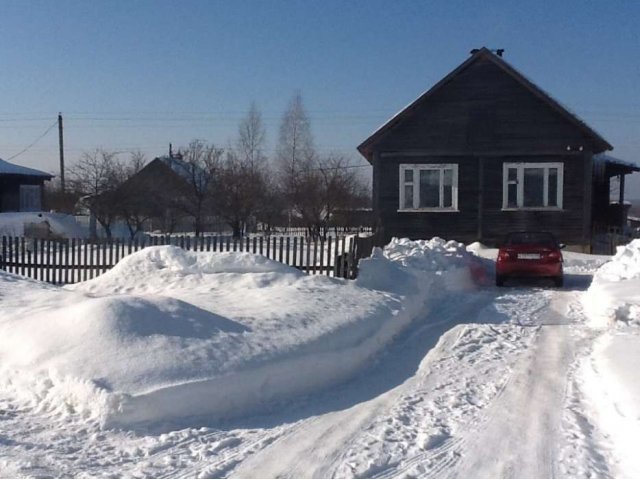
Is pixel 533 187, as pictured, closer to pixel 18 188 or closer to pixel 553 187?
pixel 553 187

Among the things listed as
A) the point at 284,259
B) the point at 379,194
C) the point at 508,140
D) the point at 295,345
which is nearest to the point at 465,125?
the point at 508,140

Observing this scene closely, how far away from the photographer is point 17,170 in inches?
1708

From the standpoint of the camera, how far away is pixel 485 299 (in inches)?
559

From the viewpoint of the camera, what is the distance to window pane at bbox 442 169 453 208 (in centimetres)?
2375

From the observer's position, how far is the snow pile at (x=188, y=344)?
6.41 metres

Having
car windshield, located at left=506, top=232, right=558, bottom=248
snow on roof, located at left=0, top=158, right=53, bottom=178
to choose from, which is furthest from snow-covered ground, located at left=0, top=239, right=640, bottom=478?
snow on roof, located at left=0, top=158, right=53, bottom=178

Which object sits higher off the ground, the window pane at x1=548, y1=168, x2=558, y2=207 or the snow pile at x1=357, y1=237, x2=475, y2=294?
the window pane at x1=548, y1=168, x2=558, y2=207

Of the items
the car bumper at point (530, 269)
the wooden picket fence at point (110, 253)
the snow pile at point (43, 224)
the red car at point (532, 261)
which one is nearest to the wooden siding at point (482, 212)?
the red car at point (532, 261)

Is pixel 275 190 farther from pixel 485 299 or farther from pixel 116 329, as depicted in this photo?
pixel 116 329

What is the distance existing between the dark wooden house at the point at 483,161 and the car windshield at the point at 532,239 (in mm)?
6495

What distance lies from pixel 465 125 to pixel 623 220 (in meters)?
11.2

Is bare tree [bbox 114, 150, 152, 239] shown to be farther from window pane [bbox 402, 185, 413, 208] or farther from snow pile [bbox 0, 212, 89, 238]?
window pane [bbox 402, 185, 413, 208]

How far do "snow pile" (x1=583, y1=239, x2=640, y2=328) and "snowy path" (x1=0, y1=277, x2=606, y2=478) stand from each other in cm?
301

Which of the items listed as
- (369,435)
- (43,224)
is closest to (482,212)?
(369,435)
